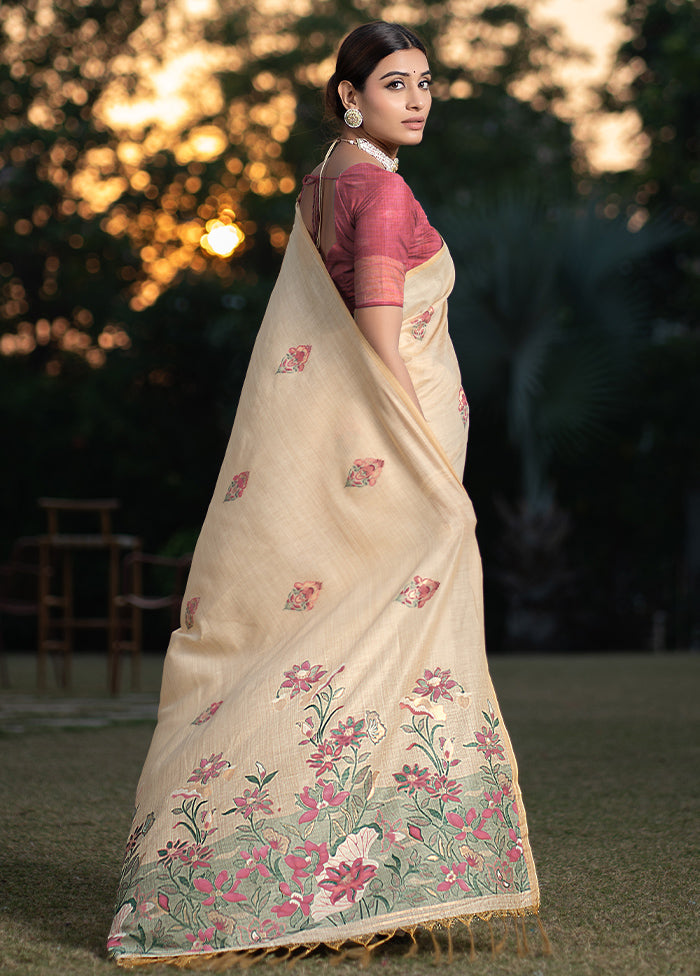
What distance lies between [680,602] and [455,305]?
3.27 meters

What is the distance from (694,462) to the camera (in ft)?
37.0

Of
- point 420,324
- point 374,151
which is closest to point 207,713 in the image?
point 420,324

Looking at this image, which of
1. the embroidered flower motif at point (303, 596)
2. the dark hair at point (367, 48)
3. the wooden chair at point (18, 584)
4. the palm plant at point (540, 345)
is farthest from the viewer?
the palm plant at point (540, 345)

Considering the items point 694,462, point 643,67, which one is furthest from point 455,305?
point 643,67

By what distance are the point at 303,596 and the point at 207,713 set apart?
0.23 meters

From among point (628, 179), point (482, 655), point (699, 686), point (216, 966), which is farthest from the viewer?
point (628, 179)

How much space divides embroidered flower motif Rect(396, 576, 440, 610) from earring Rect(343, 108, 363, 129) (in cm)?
78

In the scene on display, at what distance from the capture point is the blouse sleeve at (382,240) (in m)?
1.96

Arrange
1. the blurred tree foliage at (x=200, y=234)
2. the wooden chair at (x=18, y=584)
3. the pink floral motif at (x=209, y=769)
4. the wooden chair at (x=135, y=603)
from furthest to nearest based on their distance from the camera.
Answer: the blurred tree foliage at (x=200, y=234)
the wooden chair at (x=18, y=584)
the wooden chair at (x=135, y=603)
the pink floral motif at (x=209, y=769)

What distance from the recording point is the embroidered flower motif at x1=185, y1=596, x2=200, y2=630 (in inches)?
80.7

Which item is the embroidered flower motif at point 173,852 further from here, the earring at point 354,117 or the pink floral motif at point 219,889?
the earring at point 354,117

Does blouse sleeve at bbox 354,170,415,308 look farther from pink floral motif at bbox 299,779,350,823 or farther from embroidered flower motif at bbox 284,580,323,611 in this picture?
pink floral motif at bbox 299,779,350,823

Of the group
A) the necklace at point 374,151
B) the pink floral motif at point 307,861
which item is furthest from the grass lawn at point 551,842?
the necklace at point 374,151

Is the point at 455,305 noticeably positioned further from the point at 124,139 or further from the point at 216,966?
the point at 216,966
